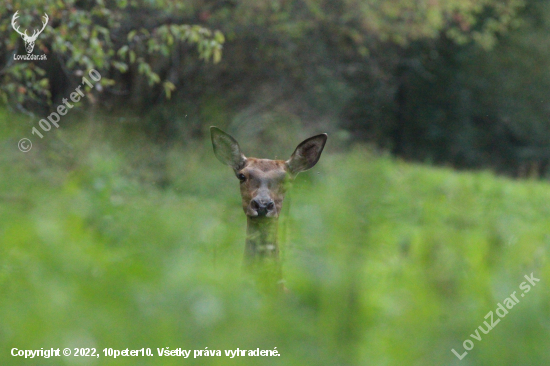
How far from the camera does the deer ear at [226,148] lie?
13.6 ft

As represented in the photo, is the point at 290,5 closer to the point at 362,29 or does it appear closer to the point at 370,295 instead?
the point at 362,29

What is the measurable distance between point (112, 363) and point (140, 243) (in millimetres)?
1082

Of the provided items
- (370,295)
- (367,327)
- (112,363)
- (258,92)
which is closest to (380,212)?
(370,295)

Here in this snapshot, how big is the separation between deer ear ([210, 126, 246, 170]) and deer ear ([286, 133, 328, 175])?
28 cm

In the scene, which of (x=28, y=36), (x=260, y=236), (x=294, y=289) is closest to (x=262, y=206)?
(x=260, y=236)

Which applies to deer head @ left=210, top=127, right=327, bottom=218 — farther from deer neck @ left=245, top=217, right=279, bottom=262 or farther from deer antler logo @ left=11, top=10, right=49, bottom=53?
deer antler logo @ left=11, top=10, right=49, bottom=53

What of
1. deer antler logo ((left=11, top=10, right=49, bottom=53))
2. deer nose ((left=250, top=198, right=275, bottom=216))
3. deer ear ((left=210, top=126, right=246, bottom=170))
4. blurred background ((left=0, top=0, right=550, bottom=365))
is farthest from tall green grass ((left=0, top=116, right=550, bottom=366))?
deer antler logo ((left=11, top=10, right=49, bottom=53))

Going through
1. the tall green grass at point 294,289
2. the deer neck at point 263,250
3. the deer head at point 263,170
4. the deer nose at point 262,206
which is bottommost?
the tall green grass at point 294,289

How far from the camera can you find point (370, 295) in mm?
3354

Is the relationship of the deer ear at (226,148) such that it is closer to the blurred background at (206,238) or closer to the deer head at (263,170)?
the deer head at (263,170)

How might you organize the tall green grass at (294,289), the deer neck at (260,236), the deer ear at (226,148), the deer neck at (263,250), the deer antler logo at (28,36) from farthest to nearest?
the deer antler logo at (28,36), the deer ear at (226,148), the deer neck at (260,236), the deer neck at (263,250), the tall green grass at (294,289)

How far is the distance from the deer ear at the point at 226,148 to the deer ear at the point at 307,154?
0.28m

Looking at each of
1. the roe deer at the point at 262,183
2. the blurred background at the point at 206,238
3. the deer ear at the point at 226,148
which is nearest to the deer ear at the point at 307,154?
the roe deer at the point at 262,183

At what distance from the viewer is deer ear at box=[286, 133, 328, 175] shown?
13.9 feet
